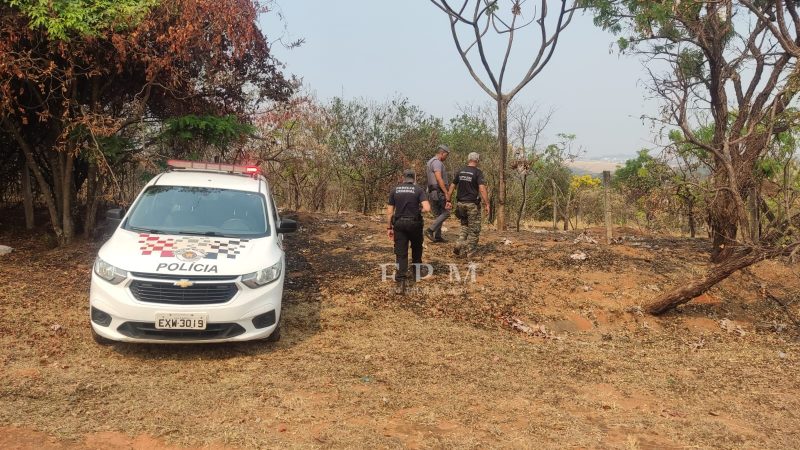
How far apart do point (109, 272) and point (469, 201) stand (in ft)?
17.7

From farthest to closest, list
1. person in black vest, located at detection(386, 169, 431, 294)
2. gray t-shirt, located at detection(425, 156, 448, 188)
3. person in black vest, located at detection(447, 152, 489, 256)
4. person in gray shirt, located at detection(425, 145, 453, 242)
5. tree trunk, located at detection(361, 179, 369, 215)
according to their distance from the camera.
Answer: tree trunk, located at detection(361, 179, 369, 215)
gray t-shirt, located at detection(425, 156, 448, 188)
person in gray shirt, located at detection(425, 145, 453, 242)
person in black vest, located at detection(447, 152, 489, 256)
person in black vest, located at detection(386, 169, 431, 294)

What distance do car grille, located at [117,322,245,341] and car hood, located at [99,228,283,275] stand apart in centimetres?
47

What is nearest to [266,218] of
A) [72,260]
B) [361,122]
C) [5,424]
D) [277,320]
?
[277,320]

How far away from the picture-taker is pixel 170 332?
5211 mm

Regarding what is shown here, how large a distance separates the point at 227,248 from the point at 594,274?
545 centimetres

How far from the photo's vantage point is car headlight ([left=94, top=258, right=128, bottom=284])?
522cm

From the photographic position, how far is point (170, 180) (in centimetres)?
692

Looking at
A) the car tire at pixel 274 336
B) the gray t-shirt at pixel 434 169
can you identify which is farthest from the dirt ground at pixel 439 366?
the gray t-shirt at pixel 434 169

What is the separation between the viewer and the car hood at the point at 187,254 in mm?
5257

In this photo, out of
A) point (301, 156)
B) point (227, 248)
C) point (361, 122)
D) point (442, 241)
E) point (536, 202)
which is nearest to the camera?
point (227, 248)

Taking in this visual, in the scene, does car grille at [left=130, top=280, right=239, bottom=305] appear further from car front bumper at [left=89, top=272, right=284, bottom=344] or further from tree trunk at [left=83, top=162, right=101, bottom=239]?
tree trunk at [left=83, top=162, right=101, bottom=239]

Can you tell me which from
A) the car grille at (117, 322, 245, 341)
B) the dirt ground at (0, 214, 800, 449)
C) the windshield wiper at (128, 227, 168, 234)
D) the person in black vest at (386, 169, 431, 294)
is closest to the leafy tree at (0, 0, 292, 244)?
the dirt ground at (0, 214, 800, 449)

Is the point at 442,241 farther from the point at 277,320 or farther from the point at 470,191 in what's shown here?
the point at 277,320

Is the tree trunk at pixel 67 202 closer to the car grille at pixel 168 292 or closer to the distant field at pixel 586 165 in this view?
the car grille at pixel 168 292
